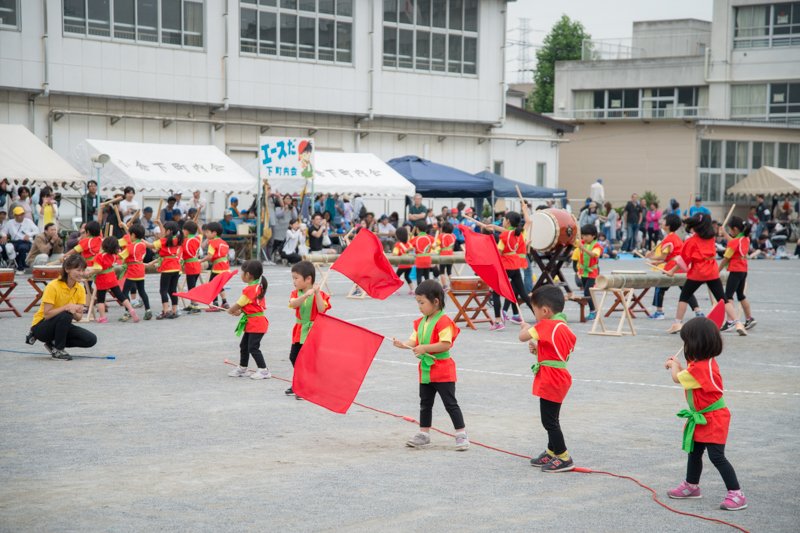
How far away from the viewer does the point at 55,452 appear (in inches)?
299

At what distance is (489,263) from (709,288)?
586cm

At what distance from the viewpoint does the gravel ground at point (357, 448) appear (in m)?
6.12

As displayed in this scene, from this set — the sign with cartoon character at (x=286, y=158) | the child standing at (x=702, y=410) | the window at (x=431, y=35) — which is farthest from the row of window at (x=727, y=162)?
the child standing at (x=702, y=410)

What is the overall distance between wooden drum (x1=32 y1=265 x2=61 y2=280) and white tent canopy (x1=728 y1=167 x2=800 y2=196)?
36517 mm

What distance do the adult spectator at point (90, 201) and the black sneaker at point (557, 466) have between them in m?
18.6

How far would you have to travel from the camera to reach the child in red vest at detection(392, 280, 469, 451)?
7.84 m

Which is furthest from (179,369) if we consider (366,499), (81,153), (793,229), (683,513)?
(793,229)

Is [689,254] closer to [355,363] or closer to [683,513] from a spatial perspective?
[355,363]

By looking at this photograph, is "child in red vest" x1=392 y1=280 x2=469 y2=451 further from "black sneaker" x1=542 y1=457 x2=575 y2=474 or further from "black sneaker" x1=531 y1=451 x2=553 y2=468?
"black sneaker" x1=542 y1=457 x2=575 y2=474

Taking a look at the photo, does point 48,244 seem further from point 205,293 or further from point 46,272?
point 205,293

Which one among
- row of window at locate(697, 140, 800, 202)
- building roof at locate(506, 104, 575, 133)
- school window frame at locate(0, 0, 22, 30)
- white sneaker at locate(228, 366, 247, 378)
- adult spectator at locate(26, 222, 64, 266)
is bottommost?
white sneaker at locate(228, 366, 247, 378)

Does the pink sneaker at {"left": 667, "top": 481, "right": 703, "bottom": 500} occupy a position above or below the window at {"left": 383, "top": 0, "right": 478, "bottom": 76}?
below

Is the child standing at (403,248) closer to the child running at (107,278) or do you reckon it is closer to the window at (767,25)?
the child running at (107,278)

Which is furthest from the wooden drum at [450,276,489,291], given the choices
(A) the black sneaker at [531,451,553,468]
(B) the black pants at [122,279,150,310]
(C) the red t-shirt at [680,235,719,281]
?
(A) the black sneaker at [531,451,553,468]
